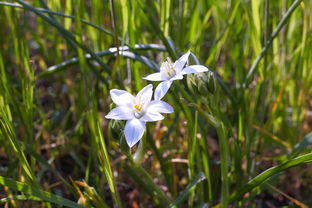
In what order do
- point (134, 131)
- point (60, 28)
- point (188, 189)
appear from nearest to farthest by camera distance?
point (134, 131), point (188, 189), point (60, 28)

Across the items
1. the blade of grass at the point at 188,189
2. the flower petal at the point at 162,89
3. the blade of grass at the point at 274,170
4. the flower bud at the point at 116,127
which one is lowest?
the blade of grass at the point at 188,189

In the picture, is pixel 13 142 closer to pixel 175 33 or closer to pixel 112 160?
pixel 112 160

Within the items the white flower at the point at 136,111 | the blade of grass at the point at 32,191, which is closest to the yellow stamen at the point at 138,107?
the white flower at the point at 136,111

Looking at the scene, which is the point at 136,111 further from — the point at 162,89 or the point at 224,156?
the point at 224,156

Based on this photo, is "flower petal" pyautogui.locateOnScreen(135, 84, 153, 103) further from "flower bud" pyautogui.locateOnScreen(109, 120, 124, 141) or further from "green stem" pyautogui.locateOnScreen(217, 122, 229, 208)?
"green stem" pyautogui.locateOnScreen(217, 122, 229, 208)

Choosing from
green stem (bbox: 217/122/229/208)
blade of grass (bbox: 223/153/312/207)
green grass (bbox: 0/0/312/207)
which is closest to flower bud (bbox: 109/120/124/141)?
green grass (bbox: 0/0/312/207)

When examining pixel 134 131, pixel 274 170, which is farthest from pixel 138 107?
pixel 274 170

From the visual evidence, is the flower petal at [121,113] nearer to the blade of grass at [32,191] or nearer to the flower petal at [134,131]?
the flower petal at [134,131]
